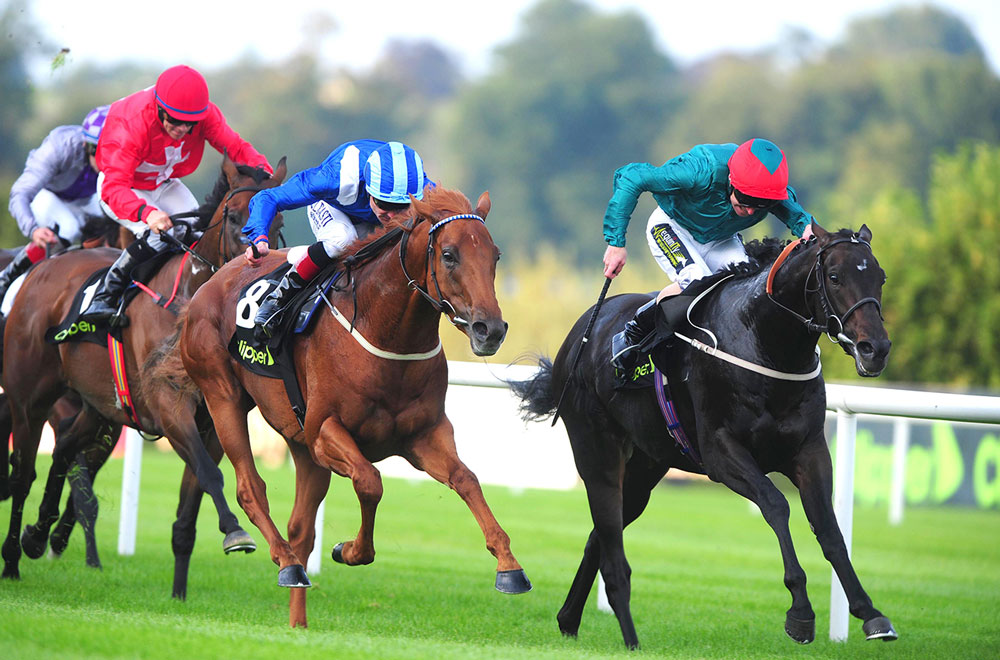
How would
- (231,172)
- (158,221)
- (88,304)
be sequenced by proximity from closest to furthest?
(158,221)
(231,172)
(88,304)

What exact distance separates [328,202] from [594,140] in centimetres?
5042

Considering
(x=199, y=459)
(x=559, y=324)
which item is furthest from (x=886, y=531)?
(x=559, y=324)

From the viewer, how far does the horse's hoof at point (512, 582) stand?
491 centimetres

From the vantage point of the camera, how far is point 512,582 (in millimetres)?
4930

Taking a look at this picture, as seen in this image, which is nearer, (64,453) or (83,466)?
(64,453)

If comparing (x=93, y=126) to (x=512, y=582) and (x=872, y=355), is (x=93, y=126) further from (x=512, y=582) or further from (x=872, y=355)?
(x=872, y=355)

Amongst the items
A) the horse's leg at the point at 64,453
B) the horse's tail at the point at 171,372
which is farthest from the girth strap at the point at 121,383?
the horse's leg at the point at 64,453

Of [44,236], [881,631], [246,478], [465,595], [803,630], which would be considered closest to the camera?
[881,631]

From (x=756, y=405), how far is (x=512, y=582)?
1.30m

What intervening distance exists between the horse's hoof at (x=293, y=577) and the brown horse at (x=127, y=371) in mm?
491

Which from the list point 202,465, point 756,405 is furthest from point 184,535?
point 756,405

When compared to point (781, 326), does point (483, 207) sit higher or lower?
higher

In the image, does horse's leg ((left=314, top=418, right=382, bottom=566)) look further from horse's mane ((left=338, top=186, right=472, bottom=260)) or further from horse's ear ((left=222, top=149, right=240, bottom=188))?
horse's ear ((left=222, top=149, right=240, bottom=188))

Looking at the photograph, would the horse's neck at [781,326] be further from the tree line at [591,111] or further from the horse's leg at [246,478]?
the tree line at [591,111]
